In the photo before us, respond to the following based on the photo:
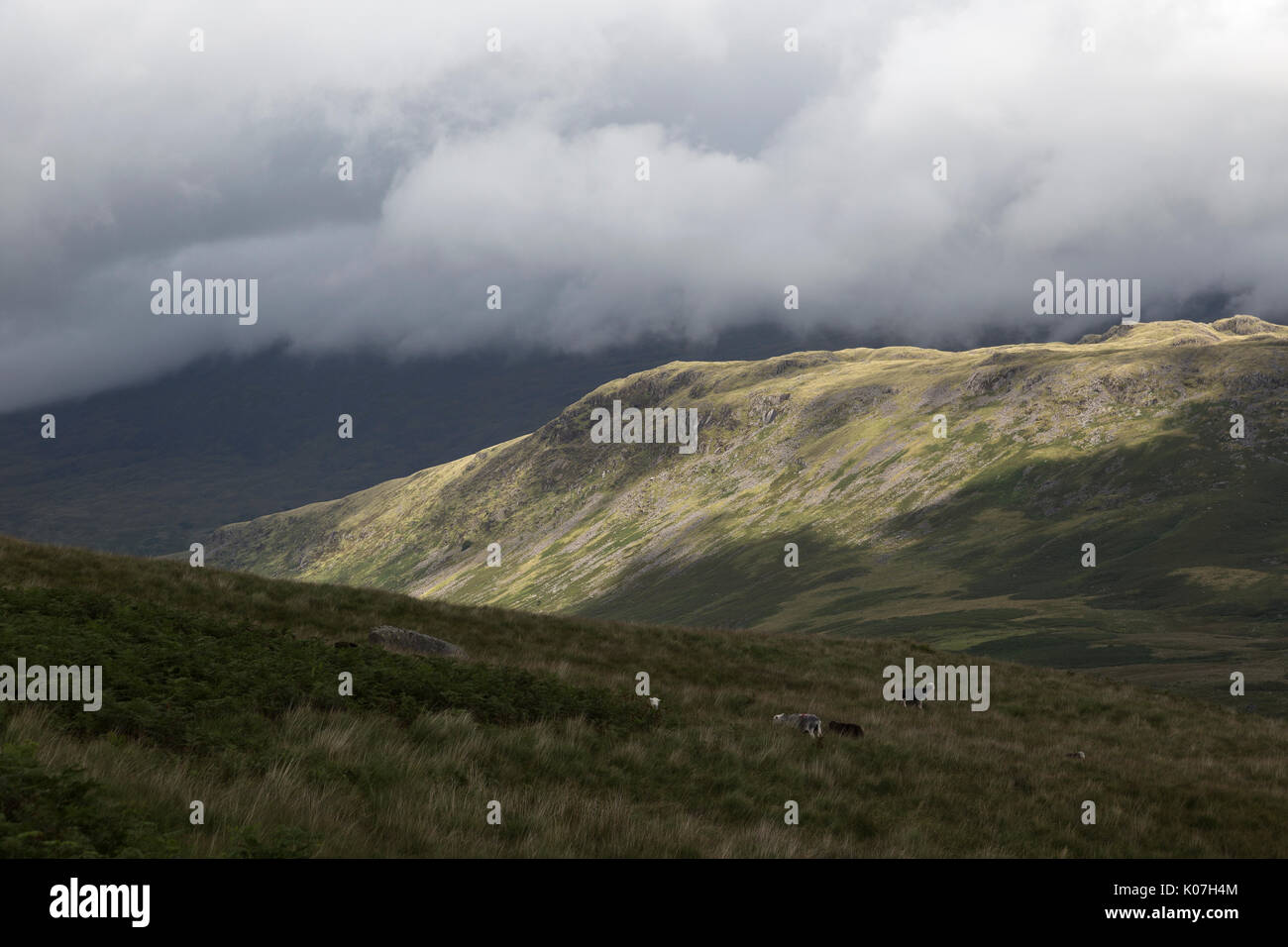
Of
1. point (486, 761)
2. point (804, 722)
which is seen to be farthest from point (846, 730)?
point (486, 761)

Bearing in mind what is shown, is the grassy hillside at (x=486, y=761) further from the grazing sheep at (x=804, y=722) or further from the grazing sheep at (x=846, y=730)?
the grazing sheep at (x=846, y=730)

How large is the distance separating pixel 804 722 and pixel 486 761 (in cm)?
909

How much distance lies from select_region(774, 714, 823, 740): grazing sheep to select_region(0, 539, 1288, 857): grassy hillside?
0.95 metres

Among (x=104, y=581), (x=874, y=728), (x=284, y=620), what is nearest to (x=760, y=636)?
(x=874, y=728)

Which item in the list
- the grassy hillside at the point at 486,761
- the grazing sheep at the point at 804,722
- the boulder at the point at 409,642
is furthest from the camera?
the boulder at the point at 409,642

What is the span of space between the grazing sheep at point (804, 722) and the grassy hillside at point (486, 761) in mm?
951

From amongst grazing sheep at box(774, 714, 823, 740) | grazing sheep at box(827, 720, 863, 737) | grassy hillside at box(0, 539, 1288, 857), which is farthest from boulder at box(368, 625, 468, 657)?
grazing sheep at box(827, 720, 863, 737)

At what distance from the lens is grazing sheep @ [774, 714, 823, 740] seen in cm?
1909

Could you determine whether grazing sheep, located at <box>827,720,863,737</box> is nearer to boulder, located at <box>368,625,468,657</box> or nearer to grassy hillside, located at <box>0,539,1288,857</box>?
grassy hillside, located at <box>0,539,1288,857</box>

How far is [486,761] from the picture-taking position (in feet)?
41.0

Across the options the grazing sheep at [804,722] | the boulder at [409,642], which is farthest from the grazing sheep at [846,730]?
the boulder at [409,642]

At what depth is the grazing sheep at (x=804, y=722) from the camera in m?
19.1

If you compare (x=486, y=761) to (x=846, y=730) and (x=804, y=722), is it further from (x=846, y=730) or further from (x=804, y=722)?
(x=846, y=730)
